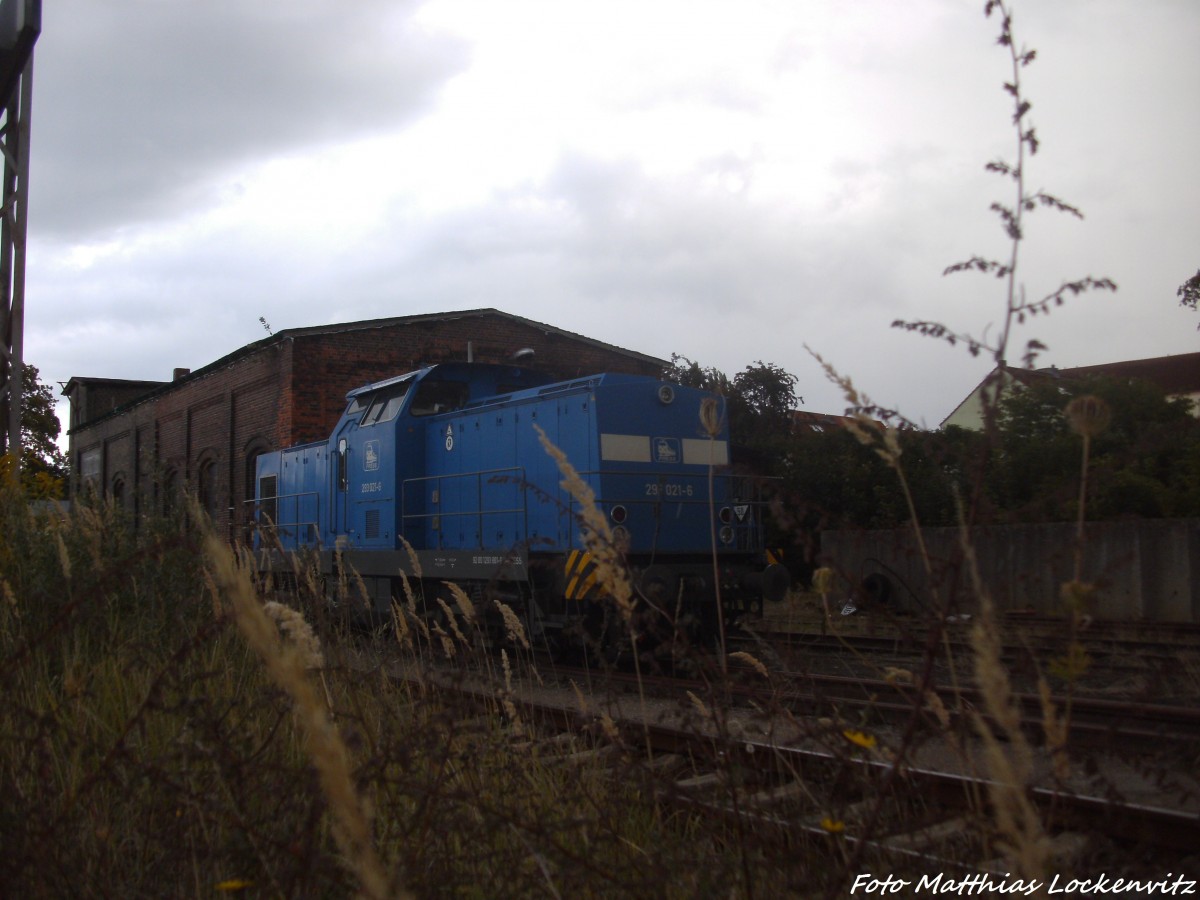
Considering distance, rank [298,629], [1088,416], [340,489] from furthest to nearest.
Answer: [340,489]
[298,629]
[1088,416]

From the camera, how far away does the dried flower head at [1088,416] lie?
1958 mm

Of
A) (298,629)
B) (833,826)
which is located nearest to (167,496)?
(298,629)

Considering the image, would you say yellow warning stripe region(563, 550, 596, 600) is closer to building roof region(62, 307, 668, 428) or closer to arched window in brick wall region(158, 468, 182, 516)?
arched window in brick wall region(158, 468, 182, 516)

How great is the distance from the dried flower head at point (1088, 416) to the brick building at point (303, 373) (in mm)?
14826

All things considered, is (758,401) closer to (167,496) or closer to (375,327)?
(375,327)

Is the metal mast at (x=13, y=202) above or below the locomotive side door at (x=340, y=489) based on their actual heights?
above

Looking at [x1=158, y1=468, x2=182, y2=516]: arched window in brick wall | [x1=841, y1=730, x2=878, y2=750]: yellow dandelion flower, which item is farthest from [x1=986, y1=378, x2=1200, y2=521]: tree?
[x1=841, y1=730, x2=878, y2=750]: yellow dandelion flower

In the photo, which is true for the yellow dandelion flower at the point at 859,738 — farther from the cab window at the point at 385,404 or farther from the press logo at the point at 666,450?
the cab window at the point at 385,404

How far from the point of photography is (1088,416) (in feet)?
6.43

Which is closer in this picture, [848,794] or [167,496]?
[848,794]

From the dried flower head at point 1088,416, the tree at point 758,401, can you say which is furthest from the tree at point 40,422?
the dried flower head at point 1088,416

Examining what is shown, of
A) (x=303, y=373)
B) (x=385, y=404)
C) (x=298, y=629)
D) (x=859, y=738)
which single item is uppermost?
(x=303, y=373)

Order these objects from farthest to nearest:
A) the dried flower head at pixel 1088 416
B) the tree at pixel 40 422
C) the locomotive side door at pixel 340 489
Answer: the tree at pixel 40 422
the locomotive side door at pixel 340 489
the dried flower head at pixel 1088 416

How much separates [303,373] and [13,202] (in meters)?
9.15
